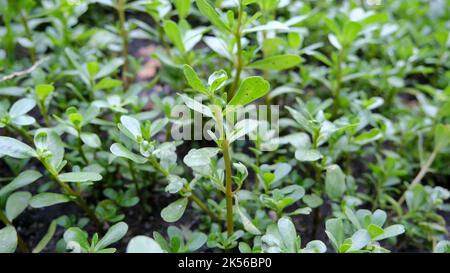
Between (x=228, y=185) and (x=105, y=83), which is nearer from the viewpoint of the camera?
(x=228, y=185)

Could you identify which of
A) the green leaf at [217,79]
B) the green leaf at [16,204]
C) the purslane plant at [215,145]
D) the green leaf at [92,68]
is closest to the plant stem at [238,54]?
the purslane plant at [215,145]

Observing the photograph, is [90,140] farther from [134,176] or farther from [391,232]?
[391,232]

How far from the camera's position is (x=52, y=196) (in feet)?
3.18

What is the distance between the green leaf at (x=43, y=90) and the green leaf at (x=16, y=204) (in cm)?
25

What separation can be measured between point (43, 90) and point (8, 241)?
368 mm

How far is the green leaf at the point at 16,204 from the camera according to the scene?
1.00 metres

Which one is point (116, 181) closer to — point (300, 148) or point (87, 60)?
point (87, 60)

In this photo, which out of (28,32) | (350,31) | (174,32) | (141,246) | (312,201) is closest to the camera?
(141,246)

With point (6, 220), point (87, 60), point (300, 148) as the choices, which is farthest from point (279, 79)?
point (6, 220)

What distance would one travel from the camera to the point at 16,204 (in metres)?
1.01

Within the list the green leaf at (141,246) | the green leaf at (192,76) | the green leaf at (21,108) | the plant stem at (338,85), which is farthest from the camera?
the plant stem at (338,85)

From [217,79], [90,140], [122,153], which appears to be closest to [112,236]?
[122,153]

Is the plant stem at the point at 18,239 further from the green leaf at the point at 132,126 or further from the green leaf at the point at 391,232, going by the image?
the green leaf at the point at 391,232

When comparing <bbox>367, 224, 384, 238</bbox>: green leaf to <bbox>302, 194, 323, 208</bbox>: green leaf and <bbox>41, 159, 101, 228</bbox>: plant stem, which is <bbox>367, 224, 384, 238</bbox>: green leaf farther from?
<bbox>41, 159, 101, 228</bbox>: plant stem
